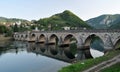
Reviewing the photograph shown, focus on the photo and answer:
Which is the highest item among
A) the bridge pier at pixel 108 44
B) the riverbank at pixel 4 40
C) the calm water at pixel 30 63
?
the bridge pier at pixel 108 44

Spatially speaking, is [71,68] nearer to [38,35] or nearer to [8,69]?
[8,69]

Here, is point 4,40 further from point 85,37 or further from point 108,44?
point 108,44

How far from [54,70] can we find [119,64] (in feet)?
52.2

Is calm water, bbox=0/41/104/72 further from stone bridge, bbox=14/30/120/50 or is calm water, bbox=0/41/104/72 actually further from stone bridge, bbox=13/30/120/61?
stone bridge, bbox=14/30/120/50

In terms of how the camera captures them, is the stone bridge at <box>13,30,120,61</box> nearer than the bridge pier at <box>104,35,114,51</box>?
Yes

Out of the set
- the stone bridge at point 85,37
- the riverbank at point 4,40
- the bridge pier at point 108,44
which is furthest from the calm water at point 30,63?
the riverbank at point 4,40

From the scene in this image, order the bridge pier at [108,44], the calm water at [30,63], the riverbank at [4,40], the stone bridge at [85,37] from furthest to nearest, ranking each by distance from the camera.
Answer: the riverbank at [4,40] → the bridge pier at [108,44] → the stone bridge at [85,37] → the calm water at [30,63]

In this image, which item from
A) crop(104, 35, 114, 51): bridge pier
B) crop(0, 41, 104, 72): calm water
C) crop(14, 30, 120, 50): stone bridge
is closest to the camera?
crop(0, 41, 104, 72): calm water

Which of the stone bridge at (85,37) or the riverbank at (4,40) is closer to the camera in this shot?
the stone bridge at (85,37)

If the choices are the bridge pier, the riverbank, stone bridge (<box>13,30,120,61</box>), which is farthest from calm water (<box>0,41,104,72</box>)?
the riverbank

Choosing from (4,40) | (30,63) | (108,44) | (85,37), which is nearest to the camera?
(30,63)

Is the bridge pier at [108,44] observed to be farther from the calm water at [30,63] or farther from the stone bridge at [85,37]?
the calm water at [30,63]

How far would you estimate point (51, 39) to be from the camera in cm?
10462

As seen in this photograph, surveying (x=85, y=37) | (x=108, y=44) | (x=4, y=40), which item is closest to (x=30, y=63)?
(x=108, y=44)
